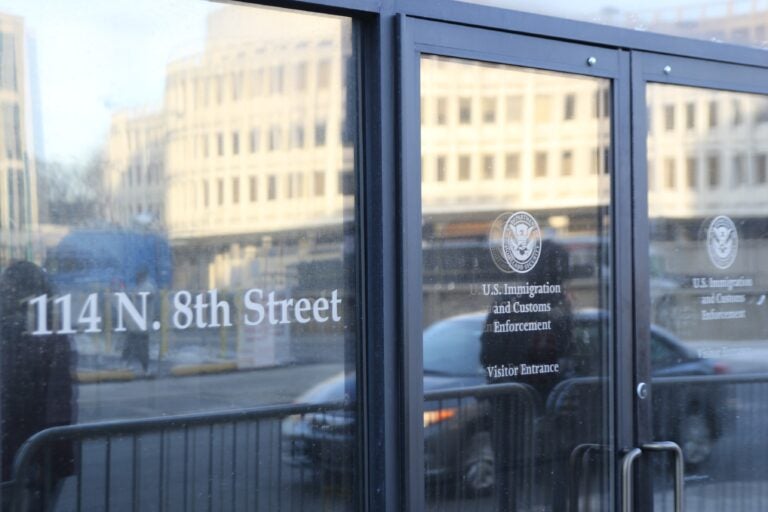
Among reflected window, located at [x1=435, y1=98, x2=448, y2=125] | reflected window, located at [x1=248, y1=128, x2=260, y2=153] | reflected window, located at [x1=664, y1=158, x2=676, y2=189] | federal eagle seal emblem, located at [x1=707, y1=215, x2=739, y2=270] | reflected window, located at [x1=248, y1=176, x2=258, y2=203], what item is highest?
reflected window, located at [x1=435, y1=98, x2=448, y2=125]

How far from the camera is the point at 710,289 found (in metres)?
4.08

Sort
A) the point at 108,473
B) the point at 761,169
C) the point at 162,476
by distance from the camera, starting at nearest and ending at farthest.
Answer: the point at 108,473
the point at 162,476
the point at 761,169

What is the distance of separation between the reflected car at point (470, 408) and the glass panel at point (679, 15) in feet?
3.35

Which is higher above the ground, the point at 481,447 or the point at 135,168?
the point at 135,168

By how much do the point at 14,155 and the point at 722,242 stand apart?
2.60m

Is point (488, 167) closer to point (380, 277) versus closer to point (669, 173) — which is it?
point (380, 277)

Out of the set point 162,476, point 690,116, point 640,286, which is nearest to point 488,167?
point 640,286

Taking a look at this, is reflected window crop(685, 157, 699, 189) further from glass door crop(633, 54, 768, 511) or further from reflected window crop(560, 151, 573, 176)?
reflected window crop(560, 151, 573, 176)

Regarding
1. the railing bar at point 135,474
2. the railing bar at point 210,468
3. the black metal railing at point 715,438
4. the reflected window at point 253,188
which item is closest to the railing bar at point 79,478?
the railing bar at point 135,474

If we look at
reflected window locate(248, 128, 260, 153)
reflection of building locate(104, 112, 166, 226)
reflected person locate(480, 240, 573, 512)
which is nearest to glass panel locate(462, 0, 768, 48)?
reflected person locate(480, 240, 573, 512)

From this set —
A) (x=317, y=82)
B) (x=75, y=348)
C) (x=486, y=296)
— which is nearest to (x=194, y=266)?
(x=75, y=348)

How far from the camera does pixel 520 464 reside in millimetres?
3617

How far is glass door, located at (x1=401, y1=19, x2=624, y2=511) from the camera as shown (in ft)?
11.1

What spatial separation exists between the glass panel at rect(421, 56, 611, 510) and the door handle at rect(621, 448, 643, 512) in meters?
0.06
